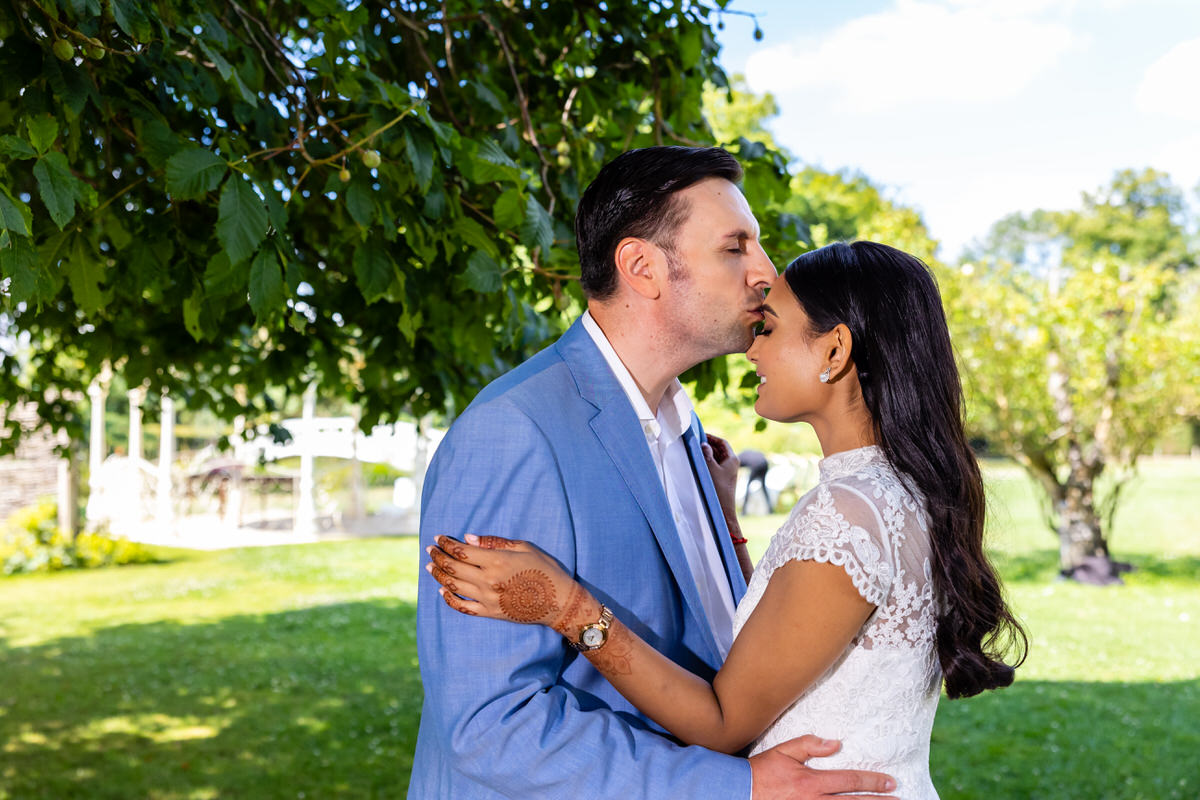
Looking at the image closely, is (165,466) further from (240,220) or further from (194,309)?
(240,220)

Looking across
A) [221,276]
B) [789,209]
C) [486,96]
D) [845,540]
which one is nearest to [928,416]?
[845,540]

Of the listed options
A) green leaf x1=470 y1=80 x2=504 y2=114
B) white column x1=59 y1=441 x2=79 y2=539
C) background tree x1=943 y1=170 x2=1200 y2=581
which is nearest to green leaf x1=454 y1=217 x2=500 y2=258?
green leaf x1=470 y1=80 x2=504 y2=114

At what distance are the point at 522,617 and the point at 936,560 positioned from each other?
76 cm

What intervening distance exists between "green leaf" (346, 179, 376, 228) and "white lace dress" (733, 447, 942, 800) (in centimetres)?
118

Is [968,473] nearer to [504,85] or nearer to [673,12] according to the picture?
[673,12]

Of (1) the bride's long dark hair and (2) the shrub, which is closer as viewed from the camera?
(1) the bride's long dark hair

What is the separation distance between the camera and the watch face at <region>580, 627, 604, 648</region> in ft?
5.48

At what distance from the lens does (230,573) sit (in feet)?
48.7

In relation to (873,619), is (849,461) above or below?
above

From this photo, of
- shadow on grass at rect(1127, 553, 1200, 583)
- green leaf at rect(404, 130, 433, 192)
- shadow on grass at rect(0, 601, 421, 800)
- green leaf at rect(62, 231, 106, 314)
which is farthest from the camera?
shadow on grass at rect(1127, 553, 1200, 583)

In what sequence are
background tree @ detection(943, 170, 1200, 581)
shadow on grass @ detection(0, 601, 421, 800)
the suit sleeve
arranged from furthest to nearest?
background tree @ detection(943, 170, 1200, 581) < shadow on grass @ detection(0, 601, 421, 800) < the suit sleeve

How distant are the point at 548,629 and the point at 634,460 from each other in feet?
1.23

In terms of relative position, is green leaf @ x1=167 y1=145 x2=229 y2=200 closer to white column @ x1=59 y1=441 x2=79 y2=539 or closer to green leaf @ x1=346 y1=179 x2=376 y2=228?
green leaf @ x1=346 y1=179 x2=376 y2=228

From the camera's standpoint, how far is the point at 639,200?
218 centimetres
